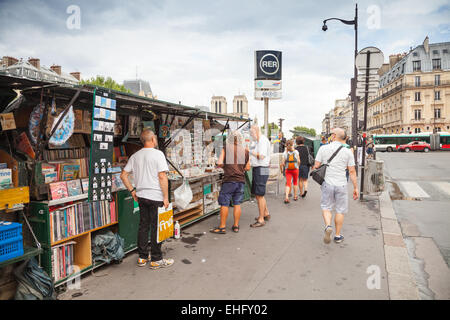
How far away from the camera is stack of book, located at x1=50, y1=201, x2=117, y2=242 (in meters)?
3.47

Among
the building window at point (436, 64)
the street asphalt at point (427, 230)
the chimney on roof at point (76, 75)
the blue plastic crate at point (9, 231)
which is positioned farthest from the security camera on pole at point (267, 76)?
the building window at point (436, 64)

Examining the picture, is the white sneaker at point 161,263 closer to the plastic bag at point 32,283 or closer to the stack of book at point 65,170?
the plastic bag at point 32,283

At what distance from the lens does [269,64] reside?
8289 millimetres

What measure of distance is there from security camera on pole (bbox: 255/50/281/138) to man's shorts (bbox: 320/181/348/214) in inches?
141

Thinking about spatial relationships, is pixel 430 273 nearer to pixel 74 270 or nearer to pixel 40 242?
pixel 74 270

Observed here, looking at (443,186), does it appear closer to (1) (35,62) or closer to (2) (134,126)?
→ (2) (134,126)

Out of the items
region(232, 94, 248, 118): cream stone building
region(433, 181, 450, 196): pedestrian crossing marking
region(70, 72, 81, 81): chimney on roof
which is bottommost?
region(433, 181, 450, 196): pedestrian crossing marking

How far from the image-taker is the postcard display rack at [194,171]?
5828 millimetres

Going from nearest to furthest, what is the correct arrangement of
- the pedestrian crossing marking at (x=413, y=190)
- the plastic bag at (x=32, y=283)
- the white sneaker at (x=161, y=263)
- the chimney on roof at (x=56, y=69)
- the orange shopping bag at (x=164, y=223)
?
the plastic bag at (x=32, y=283) < the white sneaker at (x=161, y=263) < the orange shopping bag at (x=164, y=223) < the pedestrian crossing marking at (x=413, y=190) < the chimney on roof at (x=56, y=69)

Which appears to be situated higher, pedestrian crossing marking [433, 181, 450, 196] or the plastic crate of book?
the plastic crate of book

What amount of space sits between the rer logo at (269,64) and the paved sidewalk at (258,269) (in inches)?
175

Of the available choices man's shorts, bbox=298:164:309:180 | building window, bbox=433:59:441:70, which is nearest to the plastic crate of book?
man's shorts, bbox=298:164:309:180

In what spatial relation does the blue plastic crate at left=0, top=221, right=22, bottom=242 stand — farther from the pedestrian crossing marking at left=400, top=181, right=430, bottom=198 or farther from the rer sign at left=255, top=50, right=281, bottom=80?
the pedestrian crossing marking at left=400, top=181, right=430, bottom=198
